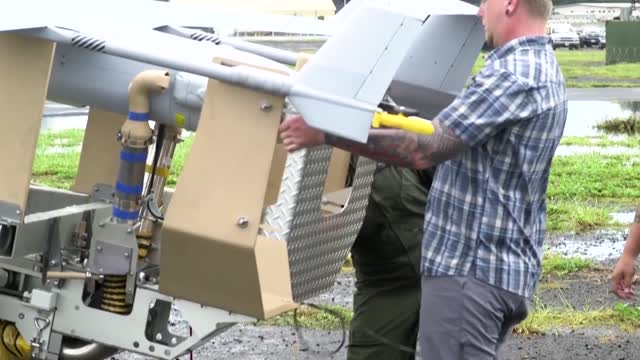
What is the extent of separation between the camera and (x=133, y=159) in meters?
4.17

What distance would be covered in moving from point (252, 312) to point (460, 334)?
741mm

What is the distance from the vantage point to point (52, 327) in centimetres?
438

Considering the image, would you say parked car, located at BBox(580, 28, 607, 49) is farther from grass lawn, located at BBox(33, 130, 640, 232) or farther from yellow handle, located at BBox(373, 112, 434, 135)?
yellow handle, located at BBox(373, 112, 434, 135)

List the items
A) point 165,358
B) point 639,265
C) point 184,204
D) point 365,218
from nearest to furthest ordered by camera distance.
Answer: point 184,204
point 165,358
point 365,218
point 639,265

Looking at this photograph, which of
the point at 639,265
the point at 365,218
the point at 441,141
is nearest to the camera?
the point at 441,141

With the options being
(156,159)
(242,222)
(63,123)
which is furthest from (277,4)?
(63,123)

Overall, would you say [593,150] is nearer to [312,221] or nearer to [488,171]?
[312,221]

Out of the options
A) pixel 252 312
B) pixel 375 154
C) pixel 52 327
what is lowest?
pixel 52 327

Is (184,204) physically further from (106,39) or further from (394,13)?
(394,13)

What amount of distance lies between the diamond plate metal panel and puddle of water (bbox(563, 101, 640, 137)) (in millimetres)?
11083

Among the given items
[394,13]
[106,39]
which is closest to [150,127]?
[106,39]

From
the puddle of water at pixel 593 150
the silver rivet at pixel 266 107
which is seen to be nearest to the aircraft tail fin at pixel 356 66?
the silver rivet at pixel 266 107

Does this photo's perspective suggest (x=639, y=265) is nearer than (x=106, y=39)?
No

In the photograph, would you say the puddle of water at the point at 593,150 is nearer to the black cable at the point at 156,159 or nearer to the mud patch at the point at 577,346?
the mud patch at the point at 577,346
